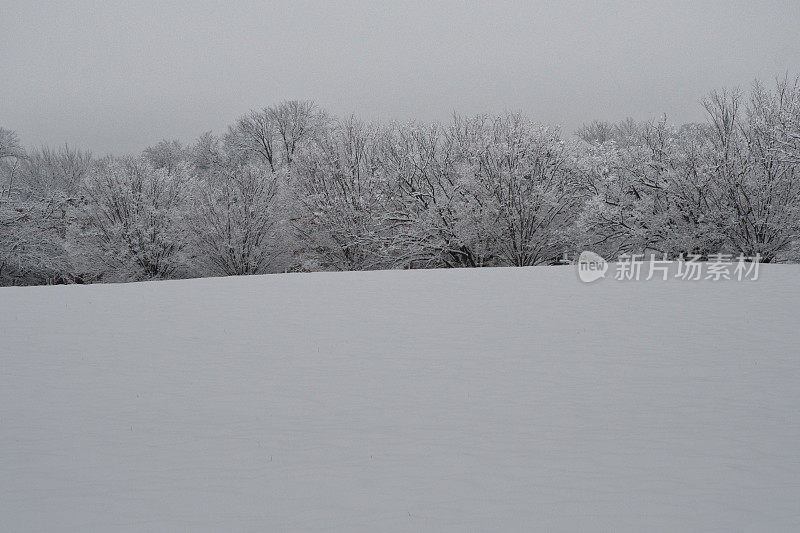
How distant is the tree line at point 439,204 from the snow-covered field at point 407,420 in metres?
14.5

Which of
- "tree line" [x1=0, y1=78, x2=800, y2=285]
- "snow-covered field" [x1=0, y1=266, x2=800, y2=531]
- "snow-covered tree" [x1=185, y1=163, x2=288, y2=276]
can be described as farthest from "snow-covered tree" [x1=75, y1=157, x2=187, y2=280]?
"snow-covered field" [x1=0, y1=266, x2=800, y2=531]

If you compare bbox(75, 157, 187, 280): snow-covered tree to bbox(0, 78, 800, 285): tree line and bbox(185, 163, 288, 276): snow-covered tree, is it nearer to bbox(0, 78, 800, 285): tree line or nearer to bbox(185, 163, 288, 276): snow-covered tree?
bbox(0, 78, 800, 285): tree line

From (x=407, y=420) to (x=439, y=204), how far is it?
21740 mm

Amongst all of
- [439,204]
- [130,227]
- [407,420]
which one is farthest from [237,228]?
[407,420]

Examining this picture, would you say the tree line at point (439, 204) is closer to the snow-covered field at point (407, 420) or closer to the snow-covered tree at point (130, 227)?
the snow-covered tree at point (130, 227)

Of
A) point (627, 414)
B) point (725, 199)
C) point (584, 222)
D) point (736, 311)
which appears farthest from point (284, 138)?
point (627, 414)

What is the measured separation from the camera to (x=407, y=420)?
19.0ft

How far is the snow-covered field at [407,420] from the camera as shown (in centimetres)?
413

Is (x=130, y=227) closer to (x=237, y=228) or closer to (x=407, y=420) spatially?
(x=237, y=228)

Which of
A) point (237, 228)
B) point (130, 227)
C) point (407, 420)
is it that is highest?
point (237, 228)

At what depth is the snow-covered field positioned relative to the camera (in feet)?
13.6

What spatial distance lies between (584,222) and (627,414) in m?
20.3

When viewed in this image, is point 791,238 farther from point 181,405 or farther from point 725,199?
point 181,405

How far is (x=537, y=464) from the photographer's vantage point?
477 cm
